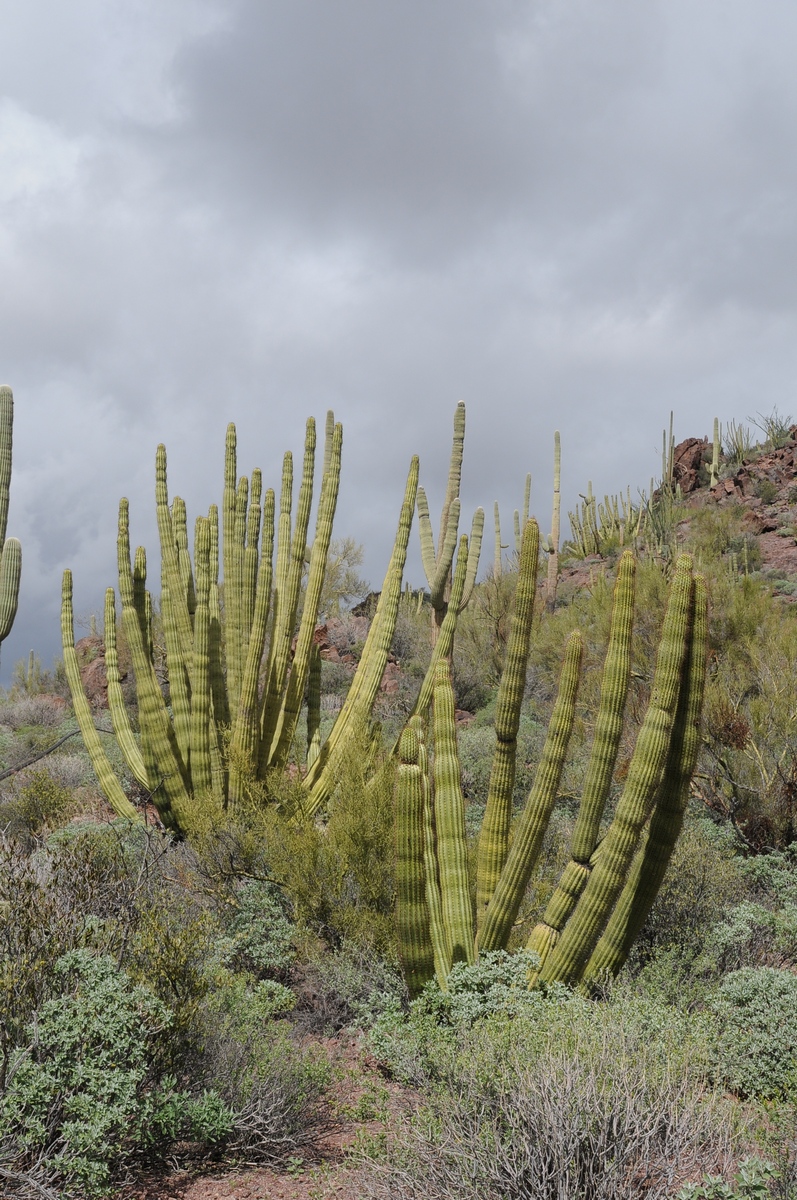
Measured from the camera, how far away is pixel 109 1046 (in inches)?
161

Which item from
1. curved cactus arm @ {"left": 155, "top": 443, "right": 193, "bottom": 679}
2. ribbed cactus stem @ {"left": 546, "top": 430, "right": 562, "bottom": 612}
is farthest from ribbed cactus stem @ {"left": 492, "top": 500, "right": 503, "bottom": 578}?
curved cactus arm @ {"left": 155, "top": 443, "right": 193, "bottom": 679}

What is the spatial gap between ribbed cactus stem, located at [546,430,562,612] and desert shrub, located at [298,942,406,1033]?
18.0m

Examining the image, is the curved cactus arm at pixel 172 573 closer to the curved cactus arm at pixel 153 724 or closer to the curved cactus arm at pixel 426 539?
the curved cactus arm at pixel 153 724

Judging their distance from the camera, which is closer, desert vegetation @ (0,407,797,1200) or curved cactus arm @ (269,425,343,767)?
desert vegetation @ (0,407,797,1200)

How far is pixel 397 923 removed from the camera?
5.57 metres

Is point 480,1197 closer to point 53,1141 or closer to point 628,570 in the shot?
point 53,1141

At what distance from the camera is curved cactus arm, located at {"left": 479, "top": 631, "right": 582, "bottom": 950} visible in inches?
218

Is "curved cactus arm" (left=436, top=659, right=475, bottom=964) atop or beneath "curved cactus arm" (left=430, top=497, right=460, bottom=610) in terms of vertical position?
beneath

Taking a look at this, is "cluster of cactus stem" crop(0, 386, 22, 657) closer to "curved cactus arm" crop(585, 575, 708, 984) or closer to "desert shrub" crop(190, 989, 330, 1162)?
"desert shrub" crop(190, 989, 330, 1162)

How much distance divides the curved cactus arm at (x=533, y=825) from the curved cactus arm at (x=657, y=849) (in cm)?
60

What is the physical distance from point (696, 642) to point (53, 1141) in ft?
13.8

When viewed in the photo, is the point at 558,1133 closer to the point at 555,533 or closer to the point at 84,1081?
the point at 84,1081

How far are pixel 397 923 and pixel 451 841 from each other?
606mm

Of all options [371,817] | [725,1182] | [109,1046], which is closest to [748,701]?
[371,817]
